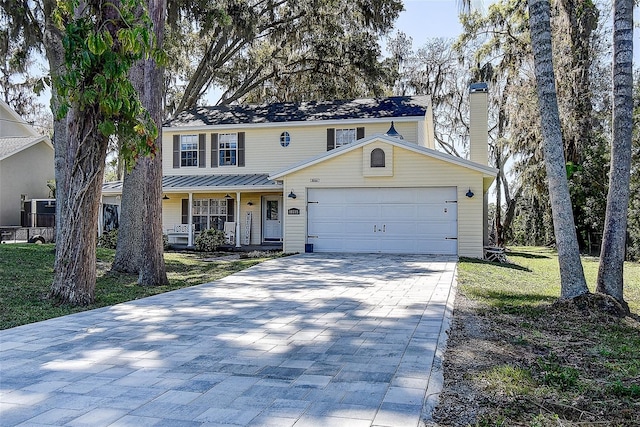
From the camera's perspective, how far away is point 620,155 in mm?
7207

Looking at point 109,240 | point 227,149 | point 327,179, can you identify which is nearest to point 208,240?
point 109,240

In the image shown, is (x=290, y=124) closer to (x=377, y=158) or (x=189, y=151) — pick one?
(x=189, y=151)

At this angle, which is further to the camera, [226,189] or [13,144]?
[13,144]

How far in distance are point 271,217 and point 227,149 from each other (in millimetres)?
3199

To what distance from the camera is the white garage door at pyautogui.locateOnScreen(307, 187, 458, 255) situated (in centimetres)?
1471

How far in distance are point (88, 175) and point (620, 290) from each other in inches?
299

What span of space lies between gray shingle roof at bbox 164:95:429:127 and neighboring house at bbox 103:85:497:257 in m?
0.05

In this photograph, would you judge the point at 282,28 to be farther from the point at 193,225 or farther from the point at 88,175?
the point at 88,175

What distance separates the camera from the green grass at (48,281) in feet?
21.2

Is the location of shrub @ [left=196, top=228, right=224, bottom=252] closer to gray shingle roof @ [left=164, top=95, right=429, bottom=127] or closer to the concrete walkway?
gray shingle roof @ [left=164, top=95, right=429, bottom=127]

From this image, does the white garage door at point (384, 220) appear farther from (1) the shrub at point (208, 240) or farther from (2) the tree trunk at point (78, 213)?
(2) the tree trunk at point (78, 213)

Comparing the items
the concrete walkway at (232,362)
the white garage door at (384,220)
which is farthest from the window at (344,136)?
the concrete walkway at (232,362)

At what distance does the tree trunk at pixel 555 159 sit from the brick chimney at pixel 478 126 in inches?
418

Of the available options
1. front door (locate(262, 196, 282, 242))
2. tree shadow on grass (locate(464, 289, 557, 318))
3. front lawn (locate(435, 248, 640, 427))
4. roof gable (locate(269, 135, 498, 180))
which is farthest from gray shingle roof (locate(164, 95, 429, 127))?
front lawn (locate(435, 248, 640, 427))
